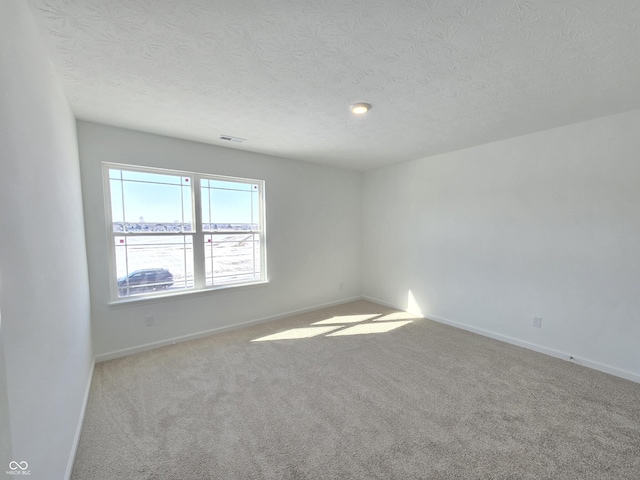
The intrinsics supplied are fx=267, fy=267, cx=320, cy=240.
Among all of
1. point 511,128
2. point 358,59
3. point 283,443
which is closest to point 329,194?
point 511,128

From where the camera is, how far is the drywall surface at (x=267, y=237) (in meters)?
2.74

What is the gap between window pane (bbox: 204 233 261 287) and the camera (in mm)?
3518

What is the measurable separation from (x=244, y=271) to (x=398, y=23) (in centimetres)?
327

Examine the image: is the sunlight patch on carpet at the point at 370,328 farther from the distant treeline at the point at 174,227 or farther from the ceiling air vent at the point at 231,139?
the ceiling air vent at the point at 231,139

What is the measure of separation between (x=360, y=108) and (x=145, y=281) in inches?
117

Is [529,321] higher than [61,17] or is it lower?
lower

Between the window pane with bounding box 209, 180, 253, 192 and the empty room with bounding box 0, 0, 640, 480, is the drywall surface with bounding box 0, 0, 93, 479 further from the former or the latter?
the window pane with bounding box 209, 180, 253, 192

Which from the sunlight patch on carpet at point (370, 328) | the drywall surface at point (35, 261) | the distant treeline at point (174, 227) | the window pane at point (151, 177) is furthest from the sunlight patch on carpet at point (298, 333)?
the window pane at point (151, 177)

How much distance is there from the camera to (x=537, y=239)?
9.79 ft

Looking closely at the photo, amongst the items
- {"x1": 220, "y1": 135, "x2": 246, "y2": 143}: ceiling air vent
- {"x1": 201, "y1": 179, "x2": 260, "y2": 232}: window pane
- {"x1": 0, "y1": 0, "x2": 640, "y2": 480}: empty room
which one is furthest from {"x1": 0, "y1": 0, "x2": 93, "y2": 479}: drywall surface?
{"x1": 201, "y1": 179, "x2": 260, "y2": 232}: window pane

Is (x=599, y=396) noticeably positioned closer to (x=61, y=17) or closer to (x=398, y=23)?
(x=398, y=23)

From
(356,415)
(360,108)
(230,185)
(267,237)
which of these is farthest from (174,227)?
(356,415)

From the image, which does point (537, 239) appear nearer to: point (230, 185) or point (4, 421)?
point (230, 185)

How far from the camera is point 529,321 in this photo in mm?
3064
